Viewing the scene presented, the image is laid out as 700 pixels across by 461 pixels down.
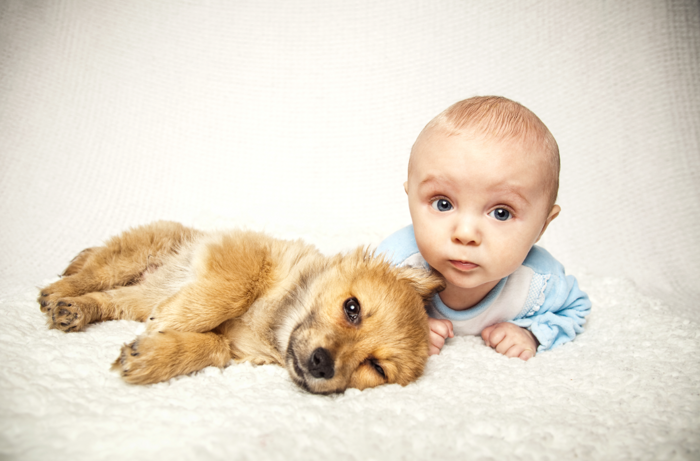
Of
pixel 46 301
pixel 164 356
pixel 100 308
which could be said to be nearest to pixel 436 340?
pixel 164 356

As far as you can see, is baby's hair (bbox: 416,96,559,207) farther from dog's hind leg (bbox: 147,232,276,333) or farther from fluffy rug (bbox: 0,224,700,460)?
A: dog's hind leg (bbox: 147,232,276,333)

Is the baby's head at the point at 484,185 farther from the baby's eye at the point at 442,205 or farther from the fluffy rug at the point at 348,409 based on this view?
the fluffy rug at the point at 348,409

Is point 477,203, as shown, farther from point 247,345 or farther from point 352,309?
point 247,345

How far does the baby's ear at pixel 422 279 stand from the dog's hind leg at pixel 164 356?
964 mm

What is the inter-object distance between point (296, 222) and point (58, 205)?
2027 millimetres

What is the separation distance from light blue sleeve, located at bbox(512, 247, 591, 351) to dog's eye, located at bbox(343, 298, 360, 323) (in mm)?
1165

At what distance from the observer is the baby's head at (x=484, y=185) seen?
1.98 m

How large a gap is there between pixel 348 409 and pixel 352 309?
45 cm

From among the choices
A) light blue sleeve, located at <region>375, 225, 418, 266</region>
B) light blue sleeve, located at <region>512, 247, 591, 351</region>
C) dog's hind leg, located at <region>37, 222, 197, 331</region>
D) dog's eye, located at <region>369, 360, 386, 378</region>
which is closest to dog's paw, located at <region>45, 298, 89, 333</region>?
dog's hind leg, located at <region>37, 222, 197, 331</region>

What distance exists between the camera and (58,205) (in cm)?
377

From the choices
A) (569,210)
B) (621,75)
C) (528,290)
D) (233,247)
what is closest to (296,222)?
(233,247)

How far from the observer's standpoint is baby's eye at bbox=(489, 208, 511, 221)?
2055 millimetres

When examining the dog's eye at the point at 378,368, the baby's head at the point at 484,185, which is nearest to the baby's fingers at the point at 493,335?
the baby's head at the point at 484,185

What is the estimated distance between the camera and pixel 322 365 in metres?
1.71
